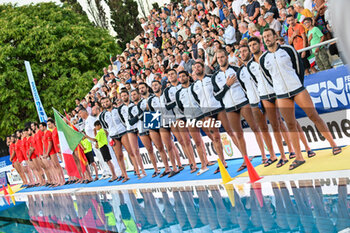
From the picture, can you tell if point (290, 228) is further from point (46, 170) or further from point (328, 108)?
point (46, 170)

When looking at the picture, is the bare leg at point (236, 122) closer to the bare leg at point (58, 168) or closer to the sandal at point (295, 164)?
the sandal at point (295, 164)

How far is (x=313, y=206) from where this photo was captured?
495 cm

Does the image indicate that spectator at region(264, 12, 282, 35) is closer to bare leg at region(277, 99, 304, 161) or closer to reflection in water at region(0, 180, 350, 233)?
bare leg at region(277, 99, 304, 161)

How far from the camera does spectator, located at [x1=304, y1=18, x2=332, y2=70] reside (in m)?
7.73

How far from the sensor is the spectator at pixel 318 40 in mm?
7727

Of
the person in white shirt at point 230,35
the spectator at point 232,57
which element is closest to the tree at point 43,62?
the person in white shirt at point 230,35

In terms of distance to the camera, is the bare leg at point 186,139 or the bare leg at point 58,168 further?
the bare leg at point 58,168

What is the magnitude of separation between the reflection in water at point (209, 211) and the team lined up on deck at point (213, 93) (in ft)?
4.18

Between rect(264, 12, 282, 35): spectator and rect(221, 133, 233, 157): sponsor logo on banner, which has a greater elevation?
rect(264, 12, 282, 35): spectator

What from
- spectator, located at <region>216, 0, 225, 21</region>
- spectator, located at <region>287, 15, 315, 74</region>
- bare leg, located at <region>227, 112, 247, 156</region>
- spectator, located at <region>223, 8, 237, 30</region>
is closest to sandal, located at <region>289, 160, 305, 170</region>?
bare leg, located at <region>227, 112, 247, 156</region>

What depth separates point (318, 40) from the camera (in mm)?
8773

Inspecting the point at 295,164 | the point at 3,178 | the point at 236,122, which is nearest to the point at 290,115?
the point at 295,164

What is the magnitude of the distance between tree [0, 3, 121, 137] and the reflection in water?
2324cm

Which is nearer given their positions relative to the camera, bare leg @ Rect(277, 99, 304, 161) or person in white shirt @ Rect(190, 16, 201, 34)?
bare leg @ Rect(277, 99, 304, 161)
